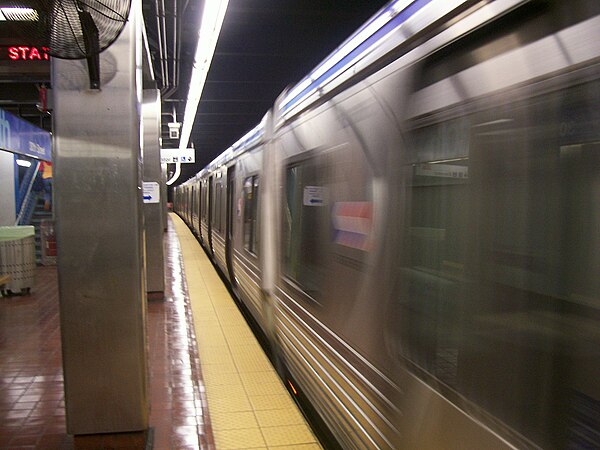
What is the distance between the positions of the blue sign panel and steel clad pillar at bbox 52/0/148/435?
24.5 feet

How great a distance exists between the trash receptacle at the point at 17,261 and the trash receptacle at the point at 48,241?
2724mm

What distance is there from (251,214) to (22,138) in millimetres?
7335

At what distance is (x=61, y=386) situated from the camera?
4715 millimetres

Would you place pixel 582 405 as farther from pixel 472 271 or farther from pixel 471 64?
pixel 471 64

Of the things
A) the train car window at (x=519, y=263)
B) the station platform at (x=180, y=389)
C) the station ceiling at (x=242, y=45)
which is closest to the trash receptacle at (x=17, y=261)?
the station platform at (x=180, y=389)

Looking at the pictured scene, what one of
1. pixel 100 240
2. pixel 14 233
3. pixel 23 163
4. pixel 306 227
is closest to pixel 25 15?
pixel 100 240

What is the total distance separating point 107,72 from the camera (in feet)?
11.2

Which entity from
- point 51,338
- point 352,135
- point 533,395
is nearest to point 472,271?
point 533,395

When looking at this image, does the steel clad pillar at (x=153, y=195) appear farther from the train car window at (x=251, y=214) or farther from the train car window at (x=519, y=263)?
the train car window at (x=519, y=263)

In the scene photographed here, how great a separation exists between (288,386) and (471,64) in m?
3.67

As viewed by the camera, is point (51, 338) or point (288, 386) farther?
point (51, 338)

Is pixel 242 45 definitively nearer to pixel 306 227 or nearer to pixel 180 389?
pixel 306 227

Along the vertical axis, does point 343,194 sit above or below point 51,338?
above

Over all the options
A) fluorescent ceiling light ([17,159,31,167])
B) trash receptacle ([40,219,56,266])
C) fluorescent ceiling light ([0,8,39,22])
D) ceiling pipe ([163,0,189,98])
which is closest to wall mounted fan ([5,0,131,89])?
fluorescent ceiling light ([0,8,39,22])
